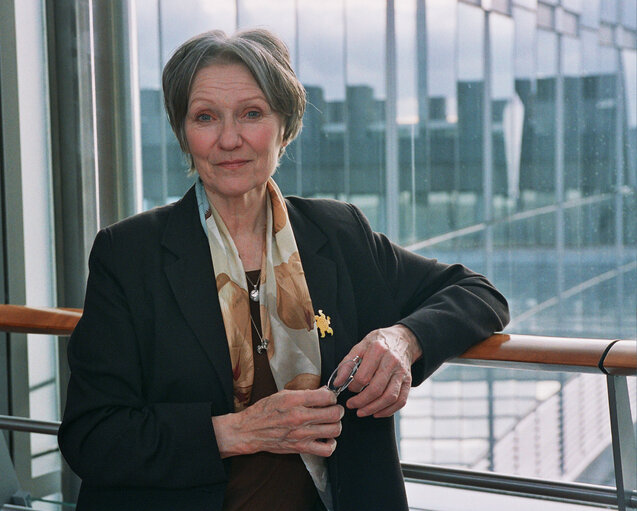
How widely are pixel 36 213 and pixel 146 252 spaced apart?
63.7 inches

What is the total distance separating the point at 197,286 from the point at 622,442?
0.81 meters

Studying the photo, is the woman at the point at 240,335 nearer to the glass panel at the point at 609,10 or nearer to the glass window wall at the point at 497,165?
the glass window wall at the point at 497,165

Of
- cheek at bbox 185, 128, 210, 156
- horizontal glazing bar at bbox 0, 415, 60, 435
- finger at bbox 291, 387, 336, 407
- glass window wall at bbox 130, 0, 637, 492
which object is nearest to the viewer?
finger at bbox 291, 387, 336, 407

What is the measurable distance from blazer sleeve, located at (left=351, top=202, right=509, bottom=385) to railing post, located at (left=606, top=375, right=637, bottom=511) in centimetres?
25

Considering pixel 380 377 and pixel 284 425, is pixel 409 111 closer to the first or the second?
pixel 380 377

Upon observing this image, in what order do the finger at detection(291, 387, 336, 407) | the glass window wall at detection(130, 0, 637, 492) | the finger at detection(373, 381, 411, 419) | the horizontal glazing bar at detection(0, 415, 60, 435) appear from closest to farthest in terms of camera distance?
the finger at detection(291, 387, 336, 407) → the finger at detection(373, 381, 411, 419) → the horizontal glazing bar at detection(0, 415, 60, 435) → the glass window wall at detection(130, 0, 637, 492)

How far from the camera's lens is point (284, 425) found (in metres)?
1.34

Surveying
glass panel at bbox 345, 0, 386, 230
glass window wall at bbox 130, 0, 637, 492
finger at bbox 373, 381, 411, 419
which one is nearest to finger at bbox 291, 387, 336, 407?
finger at bbox 373, 381, 411, 419

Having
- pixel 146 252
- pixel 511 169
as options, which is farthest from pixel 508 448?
pixel 146 252

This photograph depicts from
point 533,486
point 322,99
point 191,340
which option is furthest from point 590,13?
point 191,340

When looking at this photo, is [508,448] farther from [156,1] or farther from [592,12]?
[156,1]

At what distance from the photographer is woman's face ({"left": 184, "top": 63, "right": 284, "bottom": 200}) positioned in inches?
59.7

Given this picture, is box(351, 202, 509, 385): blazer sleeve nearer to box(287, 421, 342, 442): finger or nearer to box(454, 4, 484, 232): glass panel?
box(287, 421, 342, 442): finger

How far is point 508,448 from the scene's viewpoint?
2588 mm
